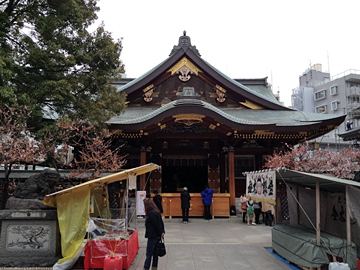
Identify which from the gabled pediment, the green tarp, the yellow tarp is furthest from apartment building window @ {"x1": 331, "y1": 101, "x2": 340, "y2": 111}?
the yellow tarp

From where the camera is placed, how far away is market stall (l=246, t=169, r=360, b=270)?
569 cm

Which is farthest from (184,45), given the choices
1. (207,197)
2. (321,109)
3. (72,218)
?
(321,109)

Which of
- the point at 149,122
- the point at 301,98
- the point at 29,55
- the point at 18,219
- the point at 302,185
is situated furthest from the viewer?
the point at 301,98

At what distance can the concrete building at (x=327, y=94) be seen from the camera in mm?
38938

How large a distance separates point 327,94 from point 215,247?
39.8 metres

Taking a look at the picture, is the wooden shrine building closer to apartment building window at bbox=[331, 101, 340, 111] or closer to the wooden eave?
the wooden eave

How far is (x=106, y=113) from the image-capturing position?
10.9m

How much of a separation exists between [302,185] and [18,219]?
698cm

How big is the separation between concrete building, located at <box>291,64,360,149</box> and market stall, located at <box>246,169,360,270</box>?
31.6 metres

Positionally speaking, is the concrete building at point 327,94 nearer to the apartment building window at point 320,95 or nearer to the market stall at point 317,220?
the apartment building window at point 320,95

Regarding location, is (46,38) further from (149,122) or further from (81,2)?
(149,122)

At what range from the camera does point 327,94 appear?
137 feet

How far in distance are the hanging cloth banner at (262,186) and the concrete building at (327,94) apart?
31589 millimetres

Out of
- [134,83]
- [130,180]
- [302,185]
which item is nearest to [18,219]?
[130,180]
